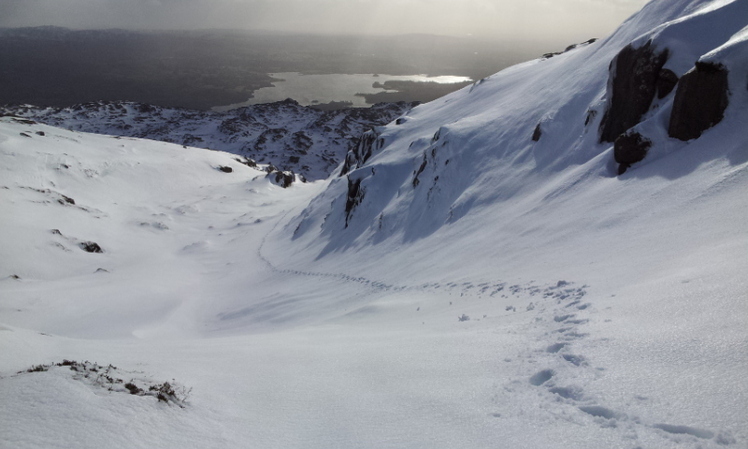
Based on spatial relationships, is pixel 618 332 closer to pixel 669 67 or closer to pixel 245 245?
pixel 669 67

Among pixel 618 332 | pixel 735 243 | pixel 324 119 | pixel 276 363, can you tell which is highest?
pixel 324 119

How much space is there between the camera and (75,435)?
4281mm

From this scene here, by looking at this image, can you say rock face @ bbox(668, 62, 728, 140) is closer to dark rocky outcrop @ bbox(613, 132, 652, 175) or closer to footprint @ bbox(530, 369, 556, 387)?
dark rocky outcrop @ bbox(613, 132, 652, 175)

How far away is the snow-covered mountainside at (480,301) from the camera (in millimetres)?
4500

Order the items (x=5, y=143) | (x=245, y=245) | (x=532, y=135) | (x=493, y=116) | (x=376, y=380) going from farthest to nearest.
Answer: (x=5, y=143), (x=245, y=245), (x=493, y=116), (x=532, y=135), (x=376, y=380)

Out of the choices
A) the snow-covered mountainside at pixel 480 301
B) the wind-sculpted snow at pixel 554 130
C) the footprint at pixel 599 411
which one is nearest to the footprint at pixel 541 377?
the snow-covered mountainside at pixel 480 301

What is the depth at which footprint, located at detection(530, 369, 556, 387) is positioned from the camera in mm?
5121

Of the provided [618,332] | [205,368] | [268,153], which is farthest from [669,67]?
[268,153]

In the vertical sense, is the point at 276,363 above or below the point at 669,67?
below

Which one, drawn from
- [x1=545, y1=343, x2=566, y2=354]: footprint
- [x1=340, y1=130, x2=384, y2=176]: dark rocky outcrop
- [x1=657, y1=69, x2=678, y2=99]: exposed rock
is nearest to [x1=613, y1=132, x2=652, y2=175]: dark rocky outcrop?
[x1=657, y1=69, x2=678, y2=99]: exposed rock

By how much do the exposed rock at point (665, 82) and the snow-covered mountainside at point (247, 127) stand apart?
11738 cm

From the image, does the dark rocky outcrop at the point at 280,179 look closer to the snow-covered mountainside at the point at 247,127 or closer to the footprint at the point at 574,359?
the snow-covered mountainside at the point at 247,127

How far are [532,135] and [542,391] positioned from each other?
65.6 feet

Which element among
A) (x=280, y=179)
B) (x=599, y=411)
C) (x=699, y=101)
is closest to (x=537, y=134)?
(x=699, y=101)
